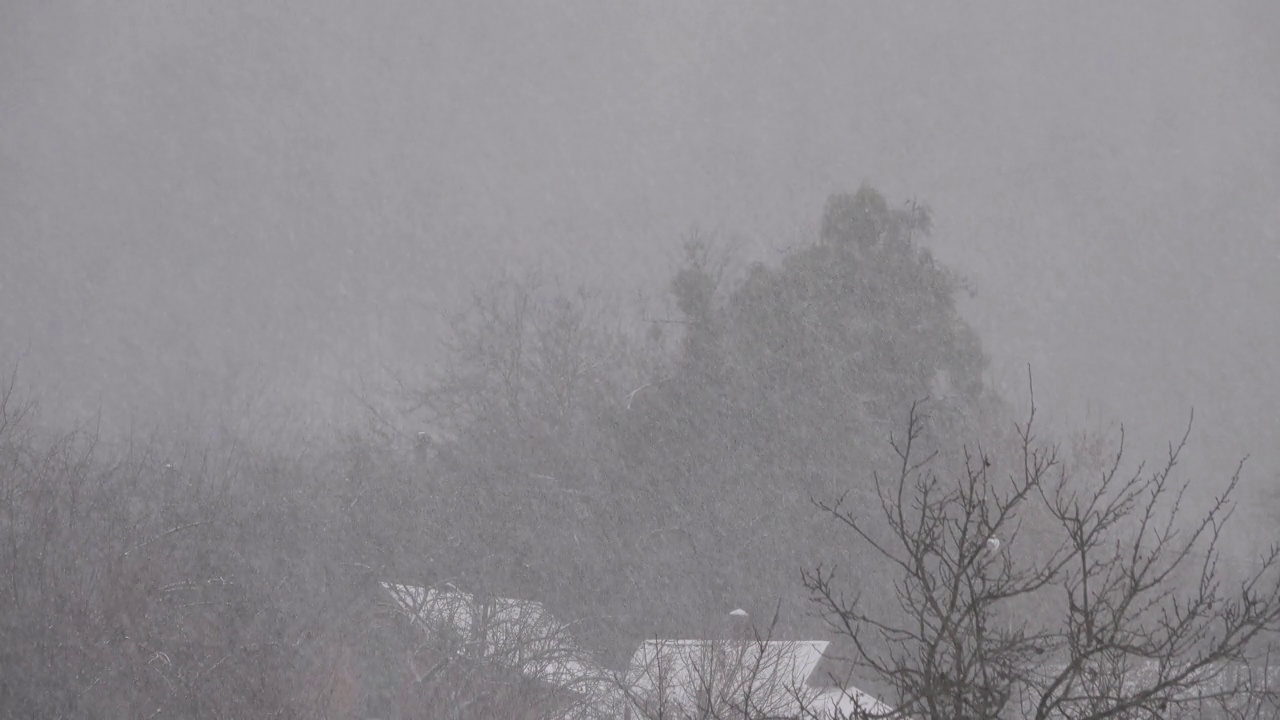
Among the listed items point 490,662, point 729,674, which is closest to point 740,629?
point 729,674

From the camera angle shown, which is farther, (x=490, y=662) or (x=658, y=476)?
(x=658, y=476)

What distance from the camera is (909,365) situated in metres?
23.0

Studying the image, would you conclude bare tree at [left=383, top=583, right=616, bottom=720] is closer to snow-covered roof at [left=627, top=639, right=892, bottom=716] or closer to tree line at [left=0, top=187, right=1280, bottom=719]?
tree line at [left=0, top=187, right=1280, bottom=719]

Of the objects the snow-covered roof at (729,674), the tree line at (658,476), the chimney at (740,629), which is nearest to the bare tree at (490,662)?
the tree line at (658,476)

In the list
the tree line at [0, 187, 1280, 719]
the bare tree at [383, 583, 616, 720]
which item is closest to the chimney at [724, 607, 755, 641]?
the bare tree at [383, 583, 616, 720]

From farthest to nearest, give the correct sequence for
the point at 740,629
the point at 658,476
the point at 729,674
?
the point at 658,476, the point at 740,629, the point at 729,674

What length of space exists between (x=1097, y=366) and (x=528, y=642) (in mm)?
62104

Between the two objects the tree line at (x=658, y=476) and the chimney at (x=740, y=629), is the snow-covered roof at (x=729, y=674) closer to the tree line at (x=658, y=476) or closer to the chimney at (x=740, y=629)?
the chimney at (x=740, y=629)

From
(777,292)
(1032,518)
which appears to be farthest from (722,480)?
(1032,518)

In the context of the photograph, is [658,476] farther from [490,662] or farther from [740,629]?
[490,662]

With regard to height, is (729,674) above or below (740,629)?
below

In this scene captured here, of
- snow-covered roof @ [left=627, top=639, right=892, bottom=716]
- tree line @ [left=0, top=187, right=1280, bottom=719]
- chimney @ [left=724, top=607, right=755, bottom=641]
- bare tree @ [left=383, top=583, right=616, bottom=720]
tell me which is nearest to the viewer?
snow-covered roof @ [left=627, top=639, right=892, bottom=716]

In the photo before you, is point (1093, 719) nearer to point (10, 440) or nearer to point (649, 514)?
point (10, 440)

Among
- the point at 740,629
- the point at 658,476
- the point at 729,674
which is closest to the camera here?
the point at 729,674
